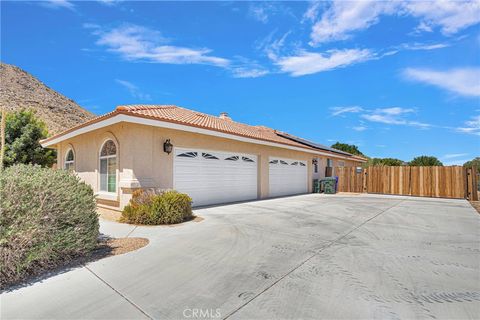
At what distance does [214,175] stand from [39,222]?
8.04m

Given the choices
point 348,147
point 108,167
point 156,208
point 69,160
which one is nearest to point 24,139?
point 69,160

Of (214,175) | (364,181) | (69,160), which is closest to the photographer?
(214,175)

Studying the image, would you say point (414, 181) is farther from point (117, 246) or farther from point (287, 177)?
point (117, 246)

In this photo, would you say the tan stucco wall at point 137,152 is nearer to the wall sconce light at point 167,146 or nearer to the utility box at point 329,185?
the wall sconce light at point 167,146

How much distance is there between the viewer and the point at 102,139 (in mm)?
10617

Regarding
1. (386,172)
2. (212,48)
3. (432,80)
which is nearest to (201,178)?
(212,48)

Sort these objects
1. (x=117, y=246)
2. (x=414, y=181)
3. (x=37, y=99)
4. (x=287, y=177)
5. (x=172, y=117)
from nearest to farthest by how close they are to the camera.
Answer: (x=117, y=246) → (x=172, y=117) → (x=287, y=177) → (x=414, y=181) → (x=37, y=99)

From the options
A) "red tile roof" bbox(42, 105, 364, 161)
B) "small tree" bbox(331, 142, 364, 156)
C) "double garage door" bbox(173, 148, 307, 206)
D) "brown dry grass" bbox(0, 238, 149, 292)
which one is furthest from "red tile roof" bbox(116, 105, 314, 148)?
"small tree" bbox(331, 142, 364, 156)

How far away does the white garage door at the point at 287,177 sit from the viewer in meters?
15.6

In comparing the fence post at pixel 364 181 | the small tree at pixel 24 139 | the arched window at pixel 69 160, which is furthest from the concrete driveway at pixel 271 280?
the small tree at pixel 24 139

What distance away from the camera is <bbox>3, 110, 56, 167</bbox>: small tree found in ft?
55.4

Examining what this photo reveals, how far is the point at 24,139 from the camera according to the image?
17234mm

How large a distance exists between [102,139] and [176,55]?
6.12 meters

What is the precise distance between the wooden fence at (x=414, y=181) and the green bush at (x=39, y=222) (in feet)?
63.1
